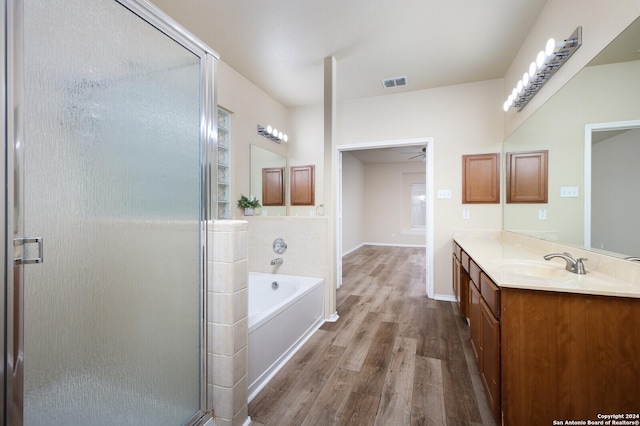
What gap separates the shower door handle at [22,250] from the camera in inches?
28.4

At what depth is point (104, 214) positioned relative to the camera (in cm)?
92

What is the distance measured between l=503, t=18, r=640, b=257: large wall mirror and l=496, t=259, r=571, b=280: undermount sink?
8.1 inches

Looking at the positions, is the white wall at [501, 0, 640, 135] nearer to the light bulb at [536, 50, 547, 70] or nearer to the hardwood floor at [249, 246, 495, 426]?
the light bulb at [536, 50, 547, 70]

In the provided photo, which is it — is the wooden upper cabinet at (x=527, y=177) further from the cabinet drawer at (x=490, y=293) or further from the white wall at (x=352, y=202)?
the white wall at (x=352, y=202)

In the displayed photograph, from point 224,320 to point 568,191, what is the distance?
2.25 m

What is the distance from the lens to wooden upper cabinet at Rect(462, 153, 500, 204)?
3.16 metres

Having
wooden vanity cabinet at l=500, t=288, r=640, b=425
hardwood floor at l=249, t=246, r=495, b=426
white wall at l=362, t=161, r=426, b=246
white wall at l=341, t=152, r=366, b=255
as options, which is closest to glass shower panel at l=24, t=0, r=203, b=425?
hardwood floor at l=249, t=246, r=495, b=426

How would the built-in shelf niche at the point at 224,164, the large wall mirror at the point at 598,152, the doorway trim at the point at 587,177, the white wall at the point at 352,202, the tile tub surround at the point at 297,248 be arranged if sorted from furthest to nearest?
the white wall at the point at 352,202, the built-in shelf niche at the point at 224,164, the tile tub surround at the point at 297,248, the doorway trim at the point at 587,177, the large wall mirror at the point at 598,152

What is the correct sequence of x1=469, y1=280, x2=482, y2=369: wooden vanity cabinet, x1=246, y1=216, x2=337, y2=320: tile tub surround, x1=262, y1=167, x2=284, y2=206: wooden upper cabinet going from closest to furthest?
1. x1=469, y1=280, x2=482, y2=369: wooden vanity cabinet
2. x1=246, y1=216, x2=337, y2=320: tile tub surround
3. x1=262, y1=167, x2=284, y2=206: wooden upper cabinet

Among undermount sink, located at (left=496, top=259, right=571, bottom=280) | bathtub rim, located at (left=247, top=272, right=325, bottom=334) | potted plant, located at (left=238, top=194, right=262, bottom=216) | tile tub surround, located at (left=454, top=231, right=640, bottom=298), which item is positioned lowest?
bathtub rim, located at (left=247, top=272, right=325, bottom=334)

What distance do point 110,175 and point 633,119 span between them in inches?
86.0

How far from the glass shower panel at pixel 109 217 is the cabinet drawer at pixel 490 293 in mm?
1411

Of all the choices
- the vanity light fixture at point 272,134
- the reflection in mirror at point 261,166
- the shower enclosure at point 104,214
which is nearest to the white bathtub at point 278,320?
the shower enclosure at point 104,214

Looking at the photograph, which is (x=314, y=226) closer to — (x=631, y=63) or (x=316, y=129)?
(x=316, y=129)
